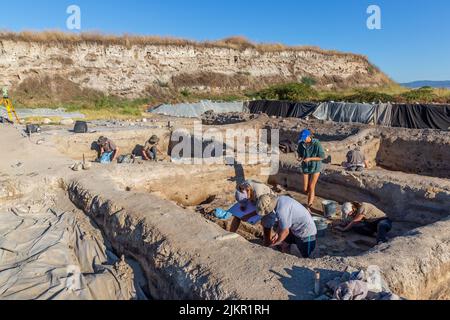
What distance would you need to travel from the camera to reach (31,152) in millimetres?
8383

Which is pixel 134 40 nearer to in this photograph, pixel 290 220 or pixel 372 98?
pixel 372 98

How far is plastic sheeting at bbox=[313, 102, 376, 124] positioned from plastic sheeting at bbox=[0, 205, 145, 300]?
38.3ft

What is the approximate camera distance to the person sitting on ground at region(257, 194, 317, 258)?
391 centimetres

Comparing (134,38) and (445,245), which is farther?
(134,38)

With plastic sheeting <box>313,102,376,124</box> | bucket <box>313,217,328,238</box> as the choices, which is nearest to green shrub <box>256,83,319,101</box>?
plastic sheeting <box>313,102,376,124</box>

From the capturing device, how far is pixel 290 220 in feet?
13.0

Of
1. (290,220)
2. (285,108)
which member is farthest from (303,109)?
(290,220)

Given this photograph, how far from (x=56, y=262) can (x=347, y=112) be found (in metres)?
13.0

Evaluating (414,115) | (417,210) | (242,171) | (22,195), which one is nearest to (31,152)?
(22,195)

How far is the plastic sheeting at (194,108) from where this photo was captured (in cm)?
1950

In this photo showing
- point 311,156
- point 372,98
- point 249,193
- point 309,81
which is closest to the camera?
point 249,193

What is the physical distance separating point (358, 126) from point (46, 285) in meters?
9.80

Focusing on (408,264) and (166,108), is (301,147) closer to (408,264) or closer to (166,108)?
(408,264)

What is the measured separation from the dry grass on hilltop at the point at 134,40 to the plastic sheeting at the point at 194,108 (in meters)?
9.24
